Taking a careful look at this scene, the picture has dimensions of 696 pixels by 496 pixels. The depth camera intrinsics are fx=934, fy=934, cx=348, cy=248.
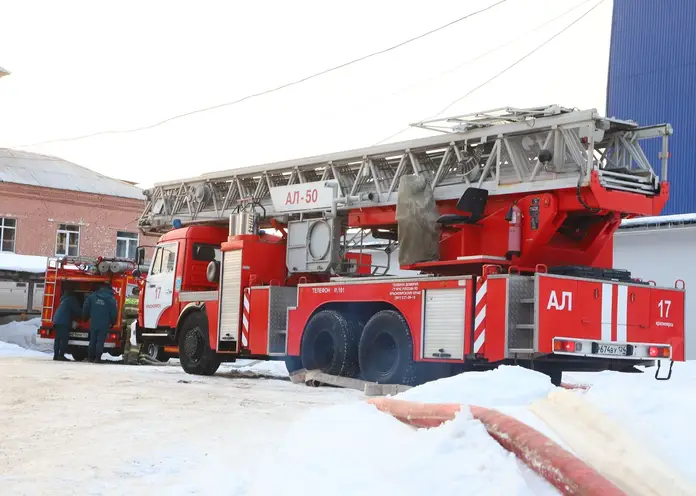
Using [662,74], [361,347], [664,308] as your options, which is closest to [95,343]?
[361,347]

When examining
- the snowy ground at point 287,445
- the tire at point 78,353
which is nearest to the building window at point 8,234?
the tire at point 78,353

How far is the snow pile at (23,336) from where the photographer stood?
85.4 ft

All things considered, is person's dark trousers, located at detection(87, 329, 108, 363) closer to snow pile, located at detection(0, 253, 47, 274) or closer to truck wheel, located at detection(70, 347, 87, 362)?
truck wheel, located at detection(70, 347, 87, 362)

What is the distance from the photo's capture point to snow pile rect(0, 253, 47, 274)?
29.9 meters

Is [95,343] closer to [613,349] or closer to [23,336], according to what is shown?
[23,336]

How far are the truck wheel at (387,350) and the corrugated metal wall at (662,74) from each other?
15.9m

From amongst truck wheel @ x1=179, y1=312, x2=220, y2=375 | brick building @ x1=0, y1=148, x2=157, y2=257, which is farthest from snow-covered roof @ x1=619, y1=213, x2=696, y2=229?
brick building @ x1=0, y1=148, x2=157, y2=257

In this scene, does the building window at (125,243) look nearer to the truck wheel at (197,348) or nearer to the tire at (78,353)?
the tire at (78,353)

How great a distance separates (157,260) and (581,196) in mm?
9662

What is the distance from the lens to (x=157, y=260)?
1827cm

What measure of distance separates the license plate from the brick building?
33754 mm

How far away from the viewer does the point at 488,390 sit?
7617 mm

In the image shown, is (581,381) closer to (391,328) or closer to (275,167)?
(391,328)

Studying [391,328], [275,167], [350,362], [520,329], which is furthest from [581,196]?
[275,167]
